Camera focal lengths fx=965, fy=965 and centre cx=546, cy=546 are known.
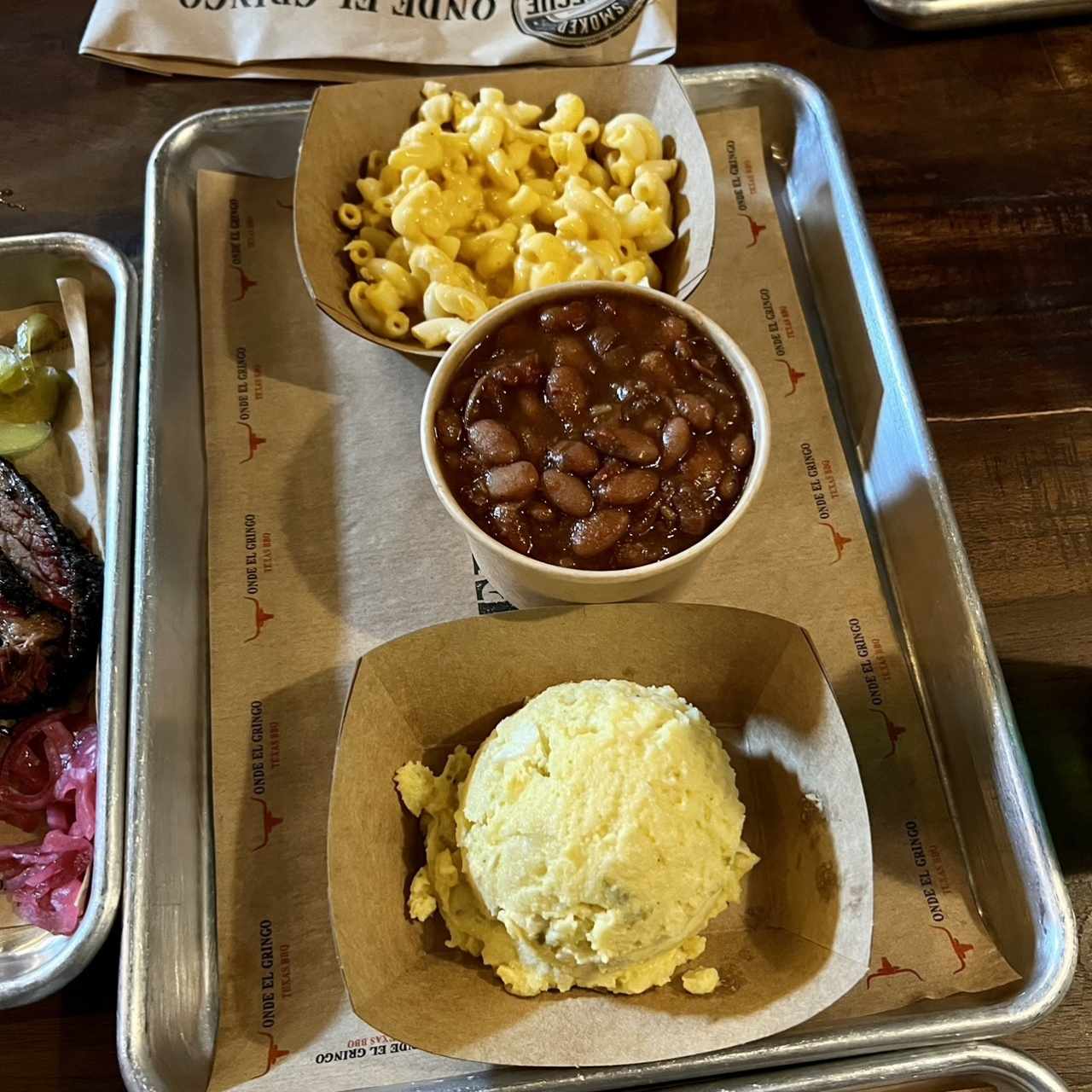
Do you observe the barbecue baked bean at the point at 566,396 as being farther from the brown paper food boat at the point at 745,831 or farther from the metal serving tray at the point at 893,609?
the metal serving tray at the point at 893,609

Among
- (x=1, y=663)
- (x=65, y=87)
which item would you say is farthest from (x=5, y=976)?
(x=65, y=87)

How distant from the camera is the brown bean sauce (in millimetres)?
1202

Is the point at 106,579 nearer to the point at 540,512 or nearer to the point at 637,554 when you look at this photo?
the point at 540,512

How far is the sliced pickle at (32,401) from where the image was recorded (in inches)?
62.7

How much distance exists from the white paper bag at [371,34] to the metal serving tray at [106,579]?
1.69 feet

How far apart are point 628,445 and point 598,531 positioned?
0.39 ft

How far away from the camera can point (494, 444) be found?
1.22 metres

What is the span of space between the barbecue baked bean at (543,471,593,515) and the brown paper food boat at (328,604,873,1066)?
0.44 feet

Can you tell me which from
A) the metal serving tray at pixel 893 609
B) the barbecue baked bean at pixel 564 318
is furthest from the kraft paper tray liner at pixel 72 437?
the barbecue baked bean at pixel 564 318

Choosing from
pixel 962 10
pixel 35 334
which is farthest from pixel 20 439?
pixel 962 10

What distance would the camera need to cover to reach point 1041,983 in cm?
115

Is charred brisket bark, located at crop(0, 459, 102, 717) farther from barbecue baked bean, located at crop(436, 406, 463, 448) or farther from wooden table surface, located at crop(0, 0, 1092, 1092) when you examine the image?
barbecue baked bean, located at crop(436, 406, 463, 448)

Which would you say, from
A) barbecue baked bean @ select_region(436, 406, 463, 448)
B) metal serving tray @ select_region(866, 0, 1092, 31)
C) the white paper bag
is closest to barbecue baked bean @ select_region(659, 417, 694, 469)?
barbecue baked bean @ select_region(436, 406, 463, 448)

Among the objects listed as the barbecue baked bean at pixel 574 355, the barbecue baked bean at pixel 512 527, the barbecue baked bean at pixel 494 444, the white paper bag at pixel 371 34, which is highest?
the white paper bag at pixel 371 34
